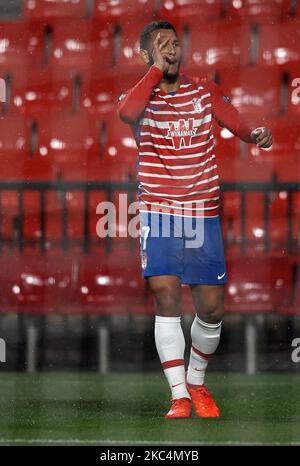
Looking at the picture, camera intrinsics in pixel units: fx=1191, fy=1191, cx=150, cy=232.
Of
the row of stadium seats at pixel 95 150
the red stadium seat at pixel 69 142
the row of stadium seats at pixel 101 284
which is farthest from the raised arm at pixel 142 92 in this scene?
the red stadium seat at pixel 69 142

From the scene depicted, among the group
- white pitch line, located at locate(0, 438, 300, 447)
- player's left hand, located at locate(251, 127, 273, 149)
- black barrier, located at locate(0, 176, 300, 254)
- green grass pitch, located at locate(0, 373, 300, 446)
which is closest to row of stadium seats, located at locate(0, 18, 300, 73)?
black barrier, located at locate(0, 176, 300, 254)

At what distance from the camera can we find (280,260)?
4.21 m

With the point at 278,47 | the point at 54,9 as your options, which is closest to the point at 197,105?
the point at 278,47

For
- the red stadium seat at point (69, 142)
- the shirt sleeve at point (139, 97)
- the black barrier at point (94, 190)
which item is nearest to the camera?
the shirt sleeve at point (139, 97)

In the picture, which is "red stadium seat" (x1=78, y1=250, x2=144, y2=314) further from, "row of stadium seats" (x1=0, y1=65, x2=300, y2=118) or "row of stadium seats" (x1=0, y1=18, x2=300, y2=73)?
"row of stadium seats" (x1=0, y1=18, x2=300, y2=73)

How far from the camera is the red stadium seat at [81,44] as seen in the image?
4.81 metres

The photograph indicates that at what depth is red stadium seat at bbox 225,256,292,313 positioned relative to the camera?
4145 mm

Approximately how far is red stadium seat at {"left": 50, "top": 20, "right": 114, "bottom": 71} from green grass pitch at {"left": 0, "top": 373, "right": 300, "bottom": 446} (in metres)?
Result: 1.48

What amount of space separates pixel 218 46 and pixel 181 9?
251mm

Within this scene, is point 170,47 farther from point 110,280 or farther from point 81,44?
point 81,44

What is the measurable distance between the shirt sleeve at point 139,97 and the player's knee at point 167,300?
382 mm

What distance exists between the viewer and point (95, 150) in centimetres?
459

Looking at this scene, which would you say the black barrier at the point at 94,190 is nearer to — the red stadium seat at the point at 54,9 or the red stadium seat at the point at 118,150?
the red stadium seat at the point at 118,150
